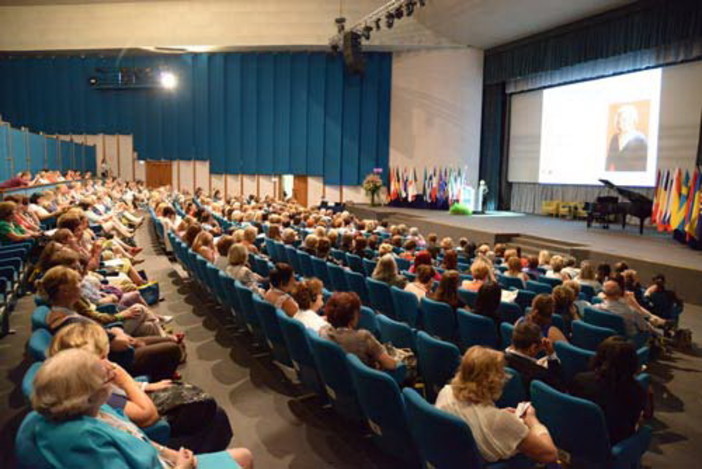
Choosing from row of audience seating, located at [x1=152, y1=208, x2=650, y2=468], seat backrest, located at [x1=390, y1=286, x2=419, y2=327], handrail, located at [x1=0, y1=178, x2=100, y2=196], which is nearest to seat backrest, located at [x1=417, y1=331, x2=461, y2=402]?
row of audience seating, located at [x1=152, y1=208, x2=650, y2=468]

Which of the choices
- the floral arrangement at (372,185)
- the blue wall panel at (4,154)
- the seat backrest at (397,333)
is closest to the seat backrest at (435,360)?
the seat backrest at (397,333)

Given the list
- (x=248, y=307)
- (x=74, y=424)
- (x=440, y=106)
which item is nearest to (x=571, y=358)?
(x=248, y=307)

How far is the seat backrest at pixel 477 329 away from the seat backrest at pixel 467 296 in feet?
2.64

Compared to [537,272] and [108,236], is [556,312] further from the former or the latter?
[108,236]

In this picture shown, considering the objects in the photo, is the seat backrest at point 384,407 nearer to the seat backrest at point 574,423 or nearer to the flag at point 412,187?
the seat backrest at point 574,423

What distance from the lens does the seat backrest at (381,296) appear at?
5199mm

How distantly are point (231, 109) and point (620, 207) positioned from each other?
49.5 feet

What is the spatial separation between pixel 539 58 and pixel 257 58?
10.8 m

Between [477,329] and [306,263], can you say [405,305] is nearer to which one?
[477,329]

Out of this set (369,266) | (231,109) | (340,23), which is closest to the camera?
(369,266)

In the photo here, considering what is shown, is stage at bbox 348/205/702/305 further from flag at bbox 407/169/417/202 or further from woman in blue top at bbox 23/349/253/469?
woman in blue top at bbox 23/349/253/469

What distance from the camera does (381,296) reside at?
527 centimetres

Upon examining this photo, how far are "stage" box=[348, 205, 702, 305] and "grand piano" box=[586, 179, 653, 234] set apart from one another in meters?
0.30

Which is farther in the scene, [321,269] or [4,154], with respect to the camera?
[4,154]
